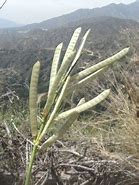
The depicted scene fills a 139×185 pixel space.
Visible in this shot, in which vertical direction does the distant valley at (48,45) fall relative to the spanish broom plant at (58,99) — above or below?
below

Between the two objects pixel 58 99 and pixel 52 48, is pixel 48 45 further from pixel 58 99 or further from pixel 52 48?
pixel 58 99

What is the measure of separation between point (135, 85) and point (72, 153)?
1.60ft

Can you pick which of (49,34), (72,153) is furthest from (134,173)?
(49,34)

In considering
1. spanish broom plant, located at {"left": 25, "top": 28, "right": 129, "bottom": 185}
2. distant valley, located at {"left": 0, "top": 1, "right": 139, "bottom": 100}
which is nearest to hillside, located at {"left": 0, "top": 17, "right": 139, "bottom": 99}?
distant valley, located at {"left": 0, "top": 1, "right": 139, "bottom": 100}

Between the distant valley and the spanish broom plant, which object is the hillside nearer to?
the distant valley

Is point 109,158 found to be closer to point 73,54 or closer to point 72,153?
point 72,153

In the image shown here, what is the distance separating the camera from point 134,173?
1964 mm

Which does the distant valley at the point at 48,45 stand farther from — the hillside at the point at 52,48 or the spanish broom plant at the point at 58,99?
the spanish broom plant at the point at 58,99

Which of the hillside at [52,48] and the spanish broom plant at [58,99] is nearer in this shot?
the spanish broom plant at [58,99]

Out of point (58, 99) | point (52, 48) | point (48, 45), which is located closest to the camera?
point (58, 99)

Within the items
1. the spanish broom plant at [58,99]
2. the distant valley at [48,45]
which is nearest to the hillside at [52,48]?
the distant valley at [48,45]

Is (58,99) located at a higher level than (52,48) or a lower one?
higher

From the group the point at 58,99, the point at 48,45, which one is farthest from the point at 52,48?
the point at 48,45

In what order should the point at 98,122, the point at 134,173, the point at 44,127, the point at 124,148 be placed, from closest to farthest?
the point at 44,127, the point at 134,173, the point at 124,148, the point at 98,122
